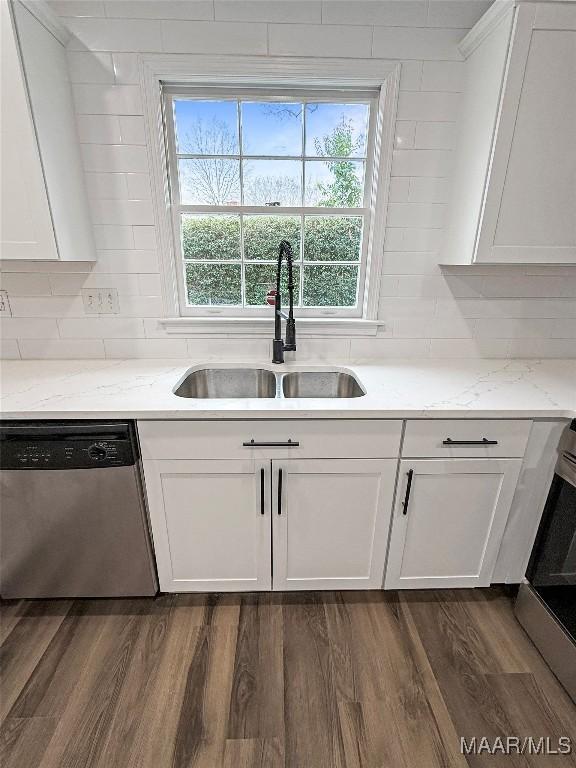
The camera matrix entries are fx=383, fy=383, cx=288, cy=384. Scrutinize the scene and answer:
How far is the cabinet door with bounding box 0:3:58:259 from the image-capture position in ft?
4.14

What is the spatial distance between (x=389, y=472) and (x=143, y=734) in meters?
1.19

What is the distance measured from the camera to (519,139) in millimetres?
1365

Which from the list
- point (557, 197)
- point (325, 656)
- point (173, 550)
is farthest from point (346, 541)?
point (557, 197)

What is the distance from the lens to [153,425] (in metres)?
1.37

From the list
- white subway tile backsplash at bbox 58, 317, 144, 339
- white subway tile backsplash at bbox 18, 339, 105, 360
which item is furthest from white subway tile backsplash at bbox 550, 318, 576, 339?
white subway tile backsplash at bbox 18, 339, 105, 360

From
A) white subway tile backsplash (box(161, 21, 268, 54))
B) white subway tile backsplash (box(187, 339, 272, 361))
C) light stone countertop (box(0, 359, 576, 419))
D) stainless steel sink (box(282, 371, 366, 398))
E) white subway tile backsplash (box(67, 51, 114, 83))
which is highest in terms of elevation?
white subway tile backsplash (box(161, 21, 268, 54))

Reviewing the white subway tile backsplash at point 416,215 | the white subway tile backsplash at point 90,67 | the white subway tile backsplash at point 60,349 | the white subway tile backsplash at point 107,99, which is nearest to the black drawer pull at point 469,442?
the white subway tile backsplash at point 416,215

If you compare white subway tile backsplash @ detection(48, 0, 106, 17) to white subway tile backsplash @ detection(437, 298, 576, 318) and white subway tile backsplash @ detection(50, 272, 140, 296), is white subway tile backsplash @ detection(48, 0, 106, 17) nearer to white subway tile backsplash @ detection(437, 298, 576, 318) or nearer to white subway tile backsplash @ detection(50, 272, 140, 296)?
white subway tile backsplash @ detection(50, 272, 140, 296)

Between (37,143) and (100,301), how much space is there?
2.15ft

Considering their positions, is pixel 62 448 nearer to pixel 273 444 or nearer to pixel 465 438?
pixel 273 444

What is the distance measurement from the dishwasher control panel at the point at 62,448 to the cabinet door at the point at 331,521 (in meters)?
0.57

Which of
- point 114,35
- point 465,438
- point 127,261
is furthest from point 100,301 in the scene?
point 465,438

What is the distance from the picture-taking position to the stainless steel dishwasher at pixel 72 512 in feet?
4.46

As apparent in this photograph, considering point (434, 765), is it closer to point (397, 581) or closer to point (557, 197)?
point (397, 581)
